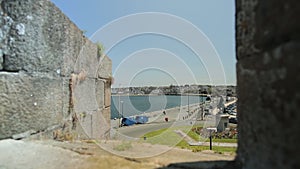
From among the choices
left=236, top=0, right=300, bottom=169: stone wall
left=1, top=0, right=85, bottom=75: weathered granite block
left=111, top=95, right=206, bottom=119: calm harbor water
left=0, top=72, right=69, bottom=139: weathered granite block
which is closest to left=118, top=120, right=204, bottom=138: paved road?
left=111, top=95, right=206, bottom=119: calm harbor water

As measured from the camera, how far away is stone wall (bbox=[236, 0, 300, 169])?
79 cm

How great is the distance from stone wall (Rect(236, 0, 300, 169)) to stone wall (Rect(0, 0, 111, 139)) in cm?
210

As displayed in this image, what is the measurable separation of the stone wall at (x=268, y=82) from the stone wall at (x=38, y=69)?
2096 millimetres

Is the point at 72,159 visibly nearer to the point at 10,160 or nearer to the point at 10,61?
the point at 10,160

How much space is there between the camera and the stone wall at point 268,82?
2.59ft

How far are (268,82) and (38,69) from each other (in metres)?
2.37

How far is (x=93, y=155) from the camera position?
6.86ft

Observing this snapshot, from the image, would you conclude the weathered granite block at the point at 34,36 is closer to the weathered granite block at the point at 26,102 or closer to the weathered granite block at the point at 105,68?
the weathered granite block at the point at 26,102

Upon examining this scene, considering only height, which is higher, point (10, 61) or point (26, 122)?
point (10, 61)

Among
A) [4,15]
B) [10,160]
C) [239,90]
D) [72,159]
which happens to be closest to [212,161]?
[239,90]

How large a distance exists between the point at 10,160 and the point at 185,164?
138cm

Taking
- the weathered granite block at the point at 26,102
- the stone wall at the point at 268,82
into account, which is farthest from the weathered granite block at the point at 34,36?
the stone wall at the point at 268,82

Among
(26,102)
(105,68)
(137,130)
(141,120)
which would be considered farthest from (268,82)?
(141,120)

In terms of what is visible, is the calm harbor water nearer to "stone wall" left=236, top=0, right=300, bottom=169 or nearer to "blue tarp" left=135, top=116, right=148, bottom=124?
"stone wall" left=236, top=0, right=300, bottom=169
